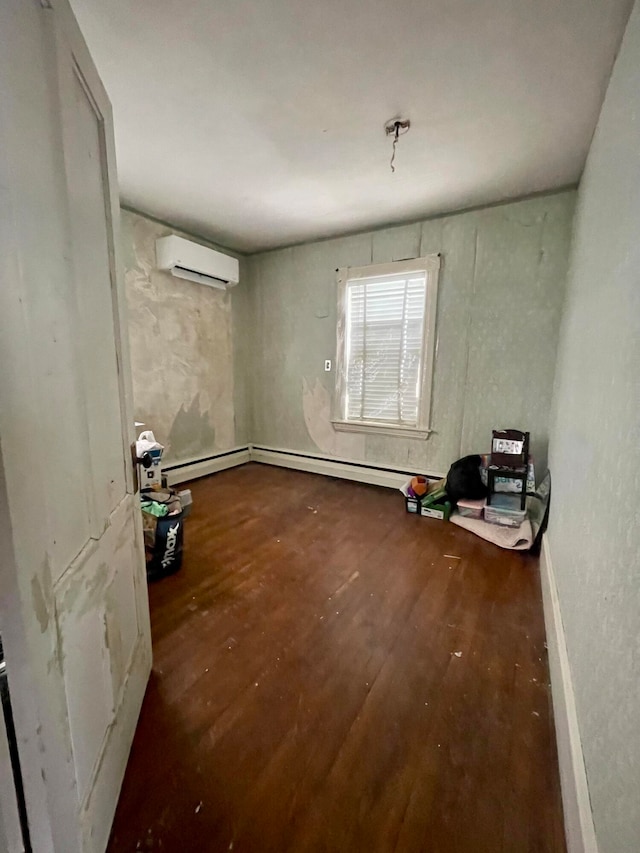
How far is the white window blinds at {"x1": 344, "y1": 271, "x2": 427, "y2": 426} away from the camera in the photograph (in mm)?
3221

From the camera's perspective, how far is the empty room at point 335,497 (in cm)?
67

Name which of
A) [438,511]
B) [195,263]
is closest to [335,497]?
[438,511]

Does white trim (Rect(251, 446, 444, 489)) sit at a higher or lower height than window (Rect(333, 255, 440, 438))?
lower

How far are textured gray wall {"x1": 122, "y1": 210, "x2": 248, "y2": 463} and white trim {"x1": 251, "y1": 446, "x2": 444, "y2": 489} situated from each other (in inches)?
16.6

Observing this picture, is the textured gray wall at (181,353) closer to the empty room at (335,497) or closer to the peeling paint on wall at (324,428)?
the empty room at (335,497)

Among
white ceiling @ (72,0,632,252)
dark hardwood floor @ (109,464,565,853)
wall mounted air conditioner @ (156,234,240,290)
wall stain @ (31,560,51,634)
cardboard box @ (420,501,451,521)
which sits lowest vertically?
dark hardwood floor @ (109,464,565,853)

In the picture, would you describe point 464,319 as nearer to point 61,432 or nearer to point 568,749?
point 568,749

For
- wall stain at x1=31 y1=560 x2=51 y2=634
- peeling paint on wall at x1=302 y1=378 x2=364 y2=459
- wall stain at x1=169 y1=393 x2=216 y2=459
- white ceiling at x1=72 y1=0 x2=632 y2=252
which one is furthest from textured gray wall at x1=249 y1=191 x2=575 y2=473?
wall stain at x1=31 y1=560 x2=51 y2=634

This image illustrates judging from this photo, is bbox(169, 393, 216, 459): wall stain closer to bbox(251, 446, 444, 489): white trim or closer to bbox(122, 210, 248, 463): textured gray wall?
bbox(122, 210, 248, 463): textured gray wall

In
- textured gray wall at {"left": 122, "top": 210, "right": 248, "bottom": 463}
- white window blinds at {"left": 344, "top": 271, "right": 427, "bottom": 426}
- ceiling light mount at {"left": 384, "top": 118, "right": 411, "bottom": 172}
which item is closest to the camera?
ceiling light mount at {"left": 384, "top": 118, "right": 411, "bottom": 172}

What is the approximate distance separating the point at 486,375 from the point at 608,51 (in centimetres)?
193

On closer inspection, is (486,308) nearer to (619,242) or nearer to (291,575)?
(619,242)

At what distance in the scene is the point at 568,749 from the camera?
3.14ft

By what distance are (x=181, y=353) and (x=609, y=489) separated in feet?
11.7
